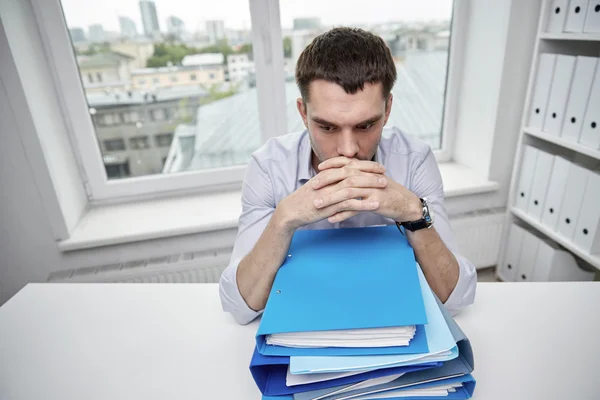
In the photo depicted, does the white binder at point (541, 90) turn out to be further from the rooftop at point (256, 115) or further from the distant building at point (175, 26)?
the distant building at point (175, 26)

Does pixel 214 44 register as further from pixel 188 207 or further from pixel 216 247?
pixel 216 247

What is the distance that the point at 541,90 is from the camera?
69.2 inches

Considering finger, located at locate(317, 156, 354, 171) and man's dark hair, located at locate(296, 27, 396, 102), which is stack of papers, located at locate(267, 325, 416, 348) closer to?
finger, located at locate(317, 156, 354, 171)

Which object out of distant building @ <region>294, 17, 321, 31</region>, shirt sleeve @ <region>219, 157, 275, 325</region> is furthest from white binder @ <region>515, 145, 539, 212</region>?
shirt sleeve @ <region>219, 157, 275, 325</region>

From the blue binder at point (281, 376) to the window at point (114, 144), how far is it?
1653 millimetres

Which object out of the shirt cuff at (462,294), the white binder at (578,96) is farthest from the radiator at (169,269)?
the shirt cuff at (462,294)

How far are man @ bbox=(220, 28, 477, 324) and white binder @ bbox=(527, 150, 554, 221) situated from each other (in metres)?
0.94

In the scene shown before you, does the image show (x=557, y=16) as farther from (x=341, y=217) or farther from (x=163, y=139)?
(x=163, y=139)

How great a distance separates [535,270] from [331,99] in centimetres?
161

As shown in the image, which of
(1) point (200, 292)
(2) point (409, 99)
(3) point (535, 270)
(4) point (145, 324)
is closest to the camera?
(4) point (145, 324)

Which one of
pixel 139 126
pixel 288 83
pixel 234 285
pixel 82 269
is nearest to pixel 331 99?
pixel 234 285

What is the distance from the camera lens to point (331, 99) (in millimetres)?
975

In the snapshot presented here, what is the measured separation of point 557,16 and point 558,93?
33 cm

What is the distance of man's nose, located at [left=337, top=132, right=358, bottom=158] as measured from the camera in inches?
38.9
